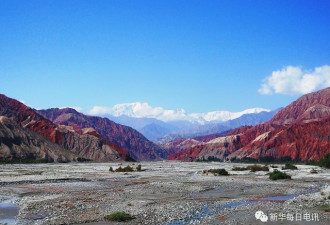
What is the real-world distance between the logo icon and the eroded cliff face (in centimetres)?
10731

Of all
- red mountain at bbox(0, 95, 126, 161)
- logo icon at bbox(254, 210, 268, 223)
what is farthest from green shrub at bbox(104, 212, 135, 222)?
red mountain at bbox(0, 95, 126, 161)

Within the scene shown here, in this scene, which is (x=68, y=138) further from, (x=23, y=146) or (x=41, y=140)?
(x=23, y=146)

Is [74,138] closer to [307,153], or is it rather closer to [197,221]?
[307,153]

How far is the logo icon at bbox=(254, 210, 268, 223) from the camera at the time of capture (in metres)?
19.4

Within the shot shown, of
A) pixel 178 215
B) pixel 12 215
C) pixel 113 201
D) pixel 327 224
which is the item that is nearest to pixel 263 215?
pixel 327 224

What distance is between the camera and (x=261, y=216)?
2028 cm

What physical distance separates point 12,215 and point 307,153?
148759 millimetres

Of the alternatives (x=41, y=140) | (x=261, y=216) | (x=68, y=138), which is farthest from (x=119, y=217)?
(x=68, y=138)

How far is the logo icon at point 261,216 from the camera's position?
19.4m

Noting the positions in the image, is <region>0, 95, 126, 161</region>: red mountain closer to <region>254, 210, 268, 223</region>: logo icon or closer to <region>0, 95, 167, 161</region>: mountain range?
<region>0, 95, 167, 161</region>: mountain range

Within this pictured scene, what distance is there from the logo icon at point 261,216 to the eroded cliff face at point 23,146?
107312 millimetres

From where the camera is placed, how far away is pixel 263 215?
67.3 feet

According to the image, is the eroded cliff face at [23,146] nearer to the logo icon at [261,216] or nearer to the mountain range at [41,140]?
the mountain range at [41,140]

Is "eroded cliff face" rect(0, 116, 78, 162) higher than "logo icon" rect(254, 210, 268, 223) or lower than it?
higher
